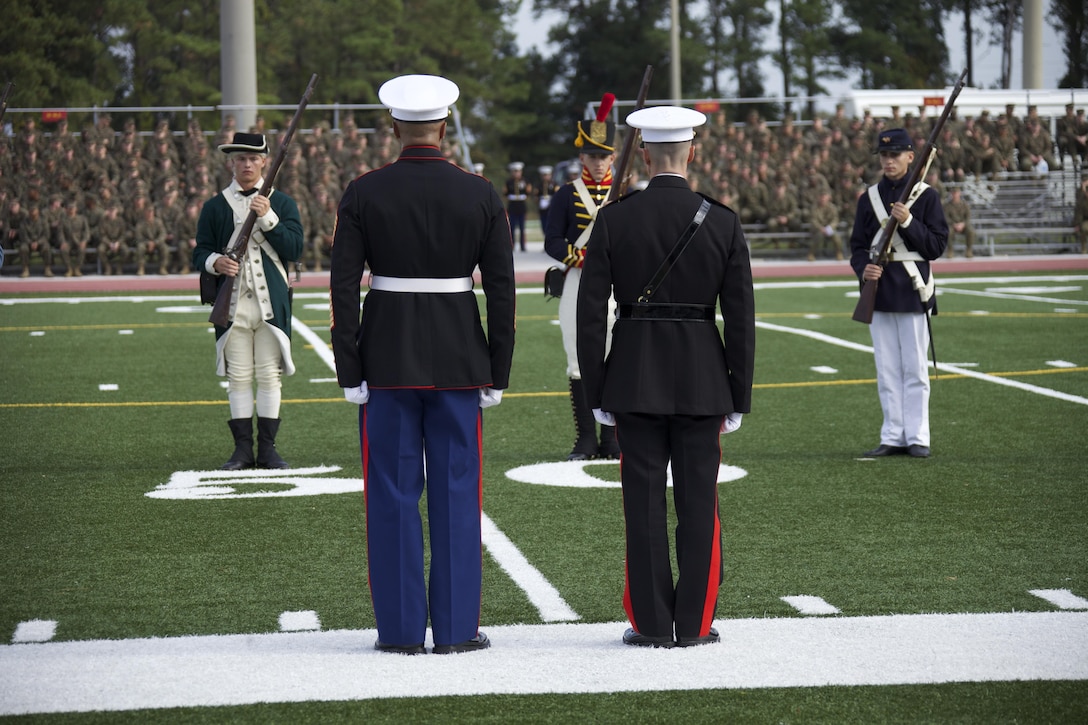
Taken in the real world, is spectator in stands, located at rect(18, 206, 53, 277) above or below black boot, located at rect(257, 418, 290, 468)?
above

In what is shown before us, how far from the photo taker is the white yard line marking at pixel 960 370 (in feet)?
39.1

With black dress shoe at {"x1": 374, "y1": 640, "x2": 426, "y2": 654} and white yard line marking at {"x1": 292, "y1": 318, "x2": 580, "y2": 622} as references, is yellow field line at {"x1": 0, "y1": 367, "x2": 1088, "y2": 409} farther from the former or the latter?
black dress shoe at {"x1": 374, "y1": 640, "x2": 426, "y2": 654}

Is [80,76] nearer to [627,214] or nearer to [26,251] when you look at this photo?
[26,251]

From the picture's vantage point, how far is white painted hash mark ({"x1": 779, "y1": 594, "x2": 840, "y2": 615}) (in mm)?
5871

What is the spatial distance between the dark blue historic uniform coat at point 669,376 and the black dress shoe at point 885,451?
4388 millimetres

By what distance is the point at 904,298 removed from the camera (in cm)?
963

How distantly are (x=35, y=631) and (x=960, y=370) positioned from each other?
9.90 metres

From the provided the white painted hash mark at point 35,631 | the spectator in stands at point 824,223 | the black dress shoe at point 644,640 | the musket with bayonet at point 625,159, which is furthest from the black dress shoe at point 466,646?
the spectator in stands at point 824,223

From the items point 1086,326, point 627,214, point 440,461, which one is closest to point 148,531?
point 440,461

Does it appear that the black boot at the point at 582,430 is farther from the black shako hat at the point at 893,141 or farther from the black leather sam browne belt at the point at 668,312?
the black leather sam browne belt at the point at 668,312

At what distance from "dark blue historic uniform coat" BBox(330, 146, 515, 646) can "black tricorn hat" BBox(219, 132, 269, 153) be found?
3.79 m

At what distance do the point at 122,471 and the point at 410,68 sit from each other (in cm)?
5004

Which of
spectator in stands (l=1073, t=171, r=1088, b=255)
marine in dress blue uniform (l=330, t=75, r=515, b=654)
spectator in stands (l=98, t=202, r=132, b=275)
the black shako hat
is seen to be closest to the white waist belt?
marine in dress blue uniform (l=330, t=75, r=515, b=654)

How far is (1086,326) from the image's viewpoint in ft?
56.4
